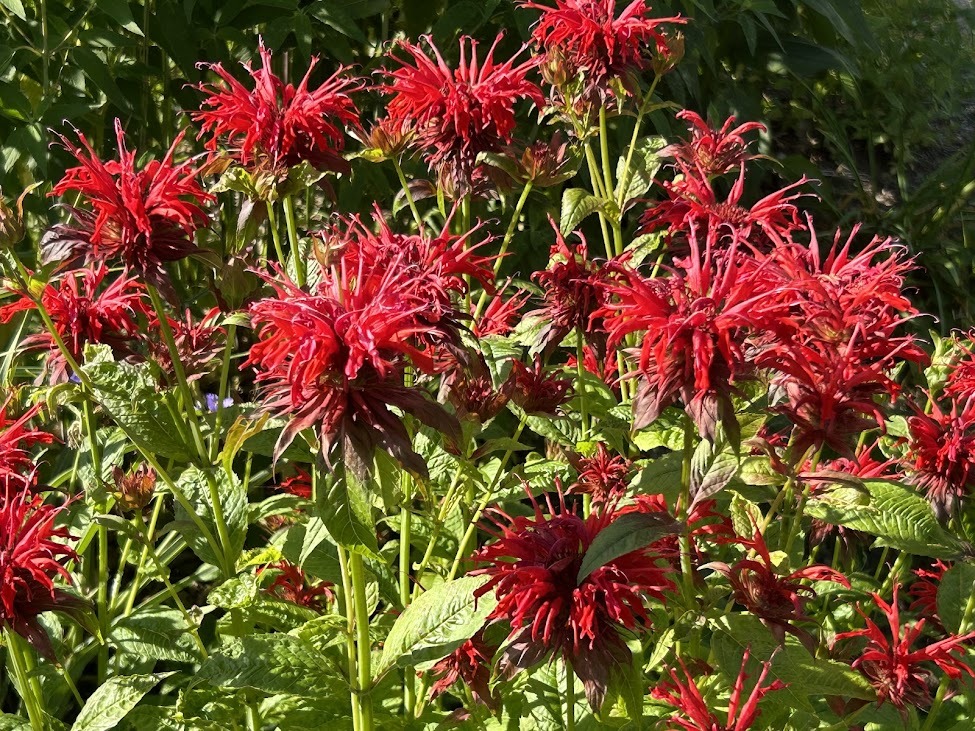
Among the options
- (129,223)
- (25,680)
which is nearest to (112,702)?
(25,680)

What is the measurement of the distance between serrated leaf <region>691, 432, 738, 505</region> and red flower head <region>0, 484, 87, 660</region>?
1.93 feet

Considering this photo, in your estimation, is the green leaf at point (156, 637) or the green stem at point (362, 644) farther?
the green leaf at point (156, 637)

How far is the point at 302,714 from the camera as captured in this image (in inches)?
43.1

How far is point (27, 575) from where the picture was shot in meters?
0.97

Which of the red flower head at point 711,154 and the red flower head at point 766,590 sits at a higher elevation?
the red flower head at point 711,154

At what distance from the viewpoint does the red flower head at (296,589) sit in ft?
4.42

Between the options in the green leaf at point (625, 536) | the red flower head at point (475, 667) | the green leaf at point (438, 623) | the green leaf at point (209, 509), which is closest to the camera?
the green leaf at point (625, 536)

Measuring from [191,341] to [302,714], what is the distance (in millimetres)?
482

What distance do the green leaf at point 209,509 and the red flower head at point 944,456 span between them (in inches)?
29.7

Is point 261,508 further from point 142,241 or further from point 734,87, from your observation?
point 734,87

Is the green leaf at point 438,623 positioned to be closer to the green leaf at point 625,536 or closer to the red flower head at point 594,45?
the green leaf at point 625,536

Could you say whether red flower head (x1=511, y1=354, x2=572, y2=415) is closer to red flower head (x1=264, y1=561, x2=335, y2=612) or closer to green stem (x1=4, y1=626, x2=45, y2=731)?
red flower head (x1=264, y1=561, x2=335, y2=612)

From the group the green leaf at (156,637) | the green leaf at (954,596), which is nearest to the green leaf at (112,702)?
the green leaf at (156,637)

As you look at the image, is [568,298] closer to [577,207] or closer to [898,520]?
[577,207]
